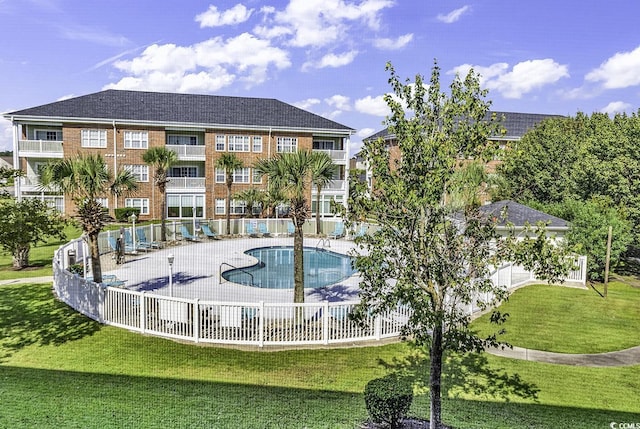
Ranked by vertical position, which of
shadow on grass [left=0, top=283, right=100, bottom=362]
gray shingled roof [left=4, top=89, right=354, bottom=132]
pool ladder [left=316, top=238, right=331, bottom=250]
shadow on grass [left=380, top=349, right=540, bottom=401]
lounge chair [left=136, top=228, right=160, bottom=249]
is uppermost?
gray shingled roof [left=4, top=89, right=354, bottom=132]

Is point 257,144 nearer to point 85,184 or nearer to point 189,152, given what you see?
point 189,152

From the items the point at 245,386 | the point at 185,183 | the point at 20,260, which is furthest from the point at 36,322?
the point at 185,183

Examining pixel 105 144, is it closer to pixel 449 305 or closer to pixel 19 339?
pixel 19 339

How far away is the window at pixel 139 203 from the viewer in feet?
92.7

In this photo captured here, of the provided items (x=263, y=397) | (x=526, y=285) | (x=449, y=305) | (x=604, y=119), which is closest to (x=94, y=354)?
(x=263, y=397)

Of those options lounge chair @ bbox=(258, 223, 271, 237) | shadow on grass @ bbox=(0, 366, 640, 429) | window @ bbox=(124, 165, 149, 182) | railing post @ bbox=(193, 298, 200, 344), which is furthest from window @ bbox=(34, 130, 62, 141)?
shadow on grass @ bbox=(0, 366, 640, 429)

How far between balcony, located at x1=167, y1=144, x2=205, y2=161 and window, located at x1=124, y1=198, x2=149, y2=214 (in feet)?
11.7

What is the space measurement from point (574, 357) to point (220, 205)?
24152 millimetres

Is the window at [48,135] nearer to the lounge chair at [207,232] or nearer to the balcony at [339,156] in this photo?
the lounge chair at [207,232]

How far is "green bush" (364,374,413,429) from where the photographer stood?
5543 millimetres

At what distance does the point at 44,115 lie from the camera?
88.1ft

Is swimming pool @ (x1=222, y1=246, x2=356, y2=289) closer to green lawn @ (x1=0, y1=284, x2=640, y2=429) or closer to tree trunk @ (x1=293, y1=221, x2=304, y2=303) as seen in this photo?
tree trunk @ (x1=293, y1=221, x2=304, y2=303)

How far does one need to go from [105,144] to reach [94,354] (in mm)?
22843

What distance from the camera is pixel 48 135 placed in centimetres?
2897
